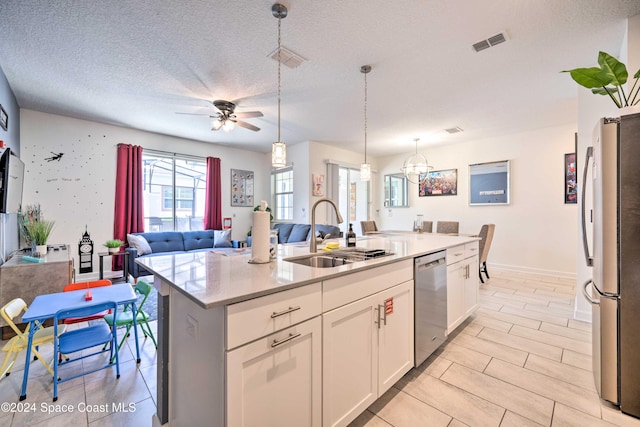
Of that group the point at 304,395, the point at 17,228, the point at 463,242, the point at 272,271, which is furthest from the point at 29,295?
the point at 463,242

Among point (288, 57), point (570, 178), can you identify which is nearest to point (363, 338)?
point (288, 57)

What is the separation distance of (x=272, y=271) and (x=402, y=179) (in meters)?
6.16

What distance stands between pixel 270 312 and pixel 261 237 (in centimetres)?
58

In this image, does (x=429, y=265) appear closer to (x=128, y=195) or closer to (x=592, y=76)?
(x=592, y=76)

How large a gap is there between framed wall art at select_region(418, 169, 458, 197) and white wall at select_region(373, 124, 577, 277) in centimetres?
12

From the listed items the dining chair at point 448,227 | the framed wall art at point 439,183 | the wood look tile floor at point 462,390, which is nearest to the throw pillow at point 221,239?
the wood look tile floor at point 462,390

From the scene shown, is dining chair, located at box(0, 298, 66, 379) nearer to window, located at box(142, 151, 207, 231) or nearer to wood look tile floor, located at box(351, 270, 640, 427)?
wood look tile floor, located at box(351, 270, 640, 427)

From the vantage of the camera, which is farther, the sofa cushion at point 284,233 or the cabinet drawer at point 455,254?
the sofa cushion at point 284,233

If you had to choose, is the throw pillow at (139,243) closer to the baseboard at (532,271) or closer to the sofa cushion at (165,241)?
the sofa cushion at (165,241)

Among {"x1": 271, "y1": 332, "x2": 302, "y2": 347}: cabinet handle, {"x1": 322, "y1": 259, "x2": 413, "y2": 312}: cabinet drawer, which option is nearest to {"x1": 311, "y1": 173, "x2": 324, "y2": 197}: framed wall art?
{"x1": 322, "y1": 259, "x2": 413, "y2": 312}: cabinet drawer

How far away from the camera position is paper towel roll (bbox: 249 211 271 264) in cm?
146

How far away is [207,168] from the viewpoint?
573cm

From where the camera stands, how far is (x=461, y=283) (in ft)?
8.34

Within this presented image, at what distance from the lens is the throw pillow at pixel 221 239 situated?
5.31 meters
